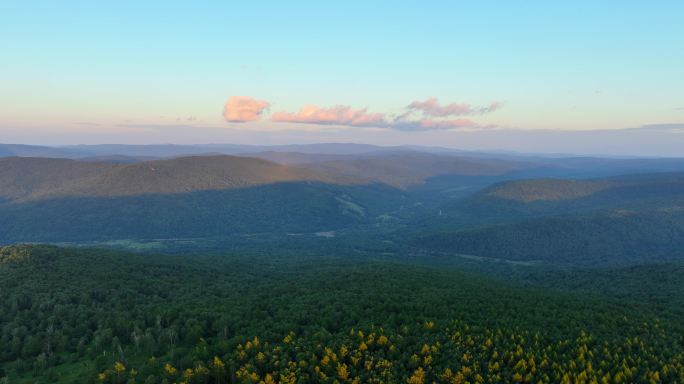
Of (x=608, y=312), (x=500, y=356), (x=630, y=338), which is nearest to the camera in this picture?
(x=500, y=356)

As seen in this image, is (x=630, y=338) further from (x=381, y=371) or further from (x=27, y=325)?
(x=27, y=325)

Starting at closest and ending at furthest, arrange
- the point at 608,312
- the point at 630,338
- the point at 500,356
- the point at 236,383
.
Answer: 1. the point at 236,383
2. the point at 500,356
3. the point at 630,338
4. the point at 608,312

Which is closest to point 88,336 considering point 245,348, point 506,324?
point 245,348

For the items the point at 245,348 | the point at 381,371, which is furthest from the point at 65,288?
the point at 381,371

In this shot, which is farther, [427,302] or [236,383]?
[427,302]

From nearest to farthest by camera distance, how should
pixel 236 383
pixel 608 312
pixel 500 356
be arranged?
pixel 236 383, pixel 500 356, pixel 608 312

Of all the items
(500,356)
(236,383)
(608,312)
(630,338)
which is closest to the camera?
(236,383)

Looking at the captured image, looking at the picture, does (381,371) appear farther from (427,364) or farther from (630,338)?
(630,338)

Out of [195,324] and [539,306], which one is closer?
[195,324]
